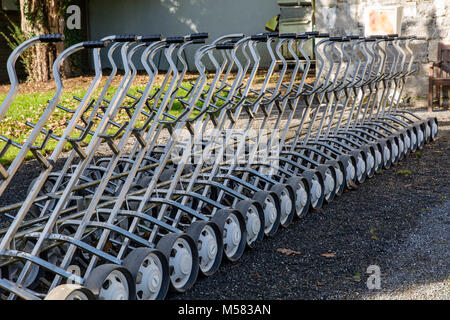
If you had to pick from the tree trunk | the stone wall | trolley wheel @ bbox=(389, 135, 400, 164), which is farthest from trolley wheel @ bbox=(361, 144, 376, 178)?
the tree trunk

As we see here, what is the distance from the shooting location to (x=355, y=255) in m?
4.64

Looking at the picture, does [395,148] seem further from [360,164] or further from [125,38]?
[125,38]

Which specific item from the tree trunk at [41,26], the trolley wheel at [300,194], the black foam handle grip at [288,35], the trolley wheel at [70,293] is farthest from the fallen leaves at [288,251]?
the tree trunk at [41,26]

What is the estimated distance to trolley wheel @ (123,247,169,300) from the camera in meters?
3.61

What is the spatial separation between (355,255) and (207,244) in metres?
1.10

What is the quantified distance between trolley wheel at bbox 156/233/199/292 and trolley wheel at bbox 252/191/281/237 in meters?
1.06

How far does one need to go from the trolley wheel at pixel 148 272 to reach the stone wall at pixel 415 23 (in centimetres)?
991

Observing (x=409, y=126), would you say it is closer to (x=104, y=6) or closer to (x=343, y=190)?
(x=343, y=190)

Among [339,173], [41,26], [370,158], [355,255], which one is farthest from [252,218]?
[41,26]

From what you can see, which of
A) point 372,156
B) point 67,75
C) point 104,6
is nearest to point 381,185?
point 372,156

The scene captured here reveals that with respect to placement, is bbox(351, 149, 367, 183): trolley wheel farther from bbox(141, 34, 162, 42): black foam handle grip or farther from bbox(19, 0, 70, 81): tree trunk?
bbox(19, 0, 70, 81): tree trunk

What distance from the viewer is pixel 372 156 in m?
7.15

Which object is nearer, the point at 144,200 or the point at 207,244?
the point at 207,244

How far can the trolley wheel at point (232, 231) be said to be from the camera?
4.51 metres
